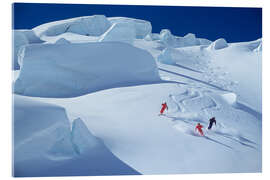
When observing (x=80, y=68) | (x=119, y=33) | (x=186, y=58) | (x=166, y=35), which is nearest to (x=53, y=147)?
(x=80, y=68)

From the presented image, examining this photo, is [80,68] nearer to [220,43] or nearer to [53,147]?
[53,147]

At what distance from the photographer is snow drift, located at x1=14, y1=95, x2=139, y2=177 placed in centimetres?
443

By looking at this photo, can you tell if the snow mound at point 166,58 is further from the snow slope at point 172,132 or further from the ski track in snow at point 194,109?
the snow slope at point 172,132

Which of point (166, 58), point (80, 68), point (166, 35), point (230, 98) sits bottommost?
point (230, 98)

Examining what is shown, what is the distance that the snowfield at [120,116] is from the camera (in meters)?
4.59

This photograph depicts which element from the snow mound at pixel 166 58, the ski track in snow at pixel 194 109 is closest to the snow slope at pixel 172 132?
the ski track in snow at pixel 194 109

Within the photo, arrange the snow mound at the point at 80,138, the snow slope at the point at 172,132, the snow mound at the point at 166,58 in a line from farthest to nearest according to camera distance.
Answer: the snow mound at the point at 166,58
the snow slope at the point at 172,132
the snow mound at the point at 80,138

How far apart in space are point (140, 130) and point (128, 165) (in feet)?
2.89

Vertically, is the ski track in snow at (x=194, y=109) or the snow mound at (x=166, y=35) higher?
the snow mound at (x=166, y=35)

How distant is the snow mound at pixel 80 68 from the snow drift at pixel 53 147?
8.18 ft

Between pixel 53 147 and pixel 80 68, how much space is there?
367 centimetres

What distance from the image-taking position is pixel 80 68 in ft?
25.9

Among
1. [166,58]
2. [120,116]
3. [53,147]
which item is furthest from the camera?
[166,58]
